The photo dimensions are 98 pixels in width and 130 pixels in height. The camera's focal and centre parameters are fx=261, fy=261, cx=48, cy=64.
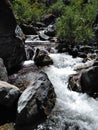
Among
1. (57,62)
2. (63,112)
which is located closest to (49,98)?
(63,112)

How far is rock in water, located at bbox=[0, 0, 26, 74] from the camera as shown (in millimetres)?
20656

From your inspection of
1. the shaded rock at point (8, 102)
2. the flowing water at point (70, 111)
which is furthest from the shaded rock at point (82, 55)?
the shaded rock at point (8, 102)

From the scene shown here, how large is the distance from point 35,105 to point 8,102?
5.33ft

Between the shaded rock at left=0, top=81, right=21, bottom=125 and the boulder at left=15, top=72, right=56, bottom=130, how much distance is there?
1.70ft

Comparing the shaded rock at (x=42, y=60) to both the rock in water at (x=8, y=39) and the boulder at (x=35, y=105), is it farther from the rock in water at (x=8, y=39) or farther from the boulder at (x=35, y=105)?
the boulder at (x=35, y=105)

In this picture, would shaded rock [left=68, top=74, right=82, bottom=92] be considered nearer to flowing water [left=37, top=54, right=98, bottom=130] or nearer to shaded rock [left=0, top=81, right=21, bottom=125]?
flowing water [left=37, top=54, right=98, bottom=130]

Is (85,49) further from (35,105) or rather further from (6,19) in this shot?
(35,105)

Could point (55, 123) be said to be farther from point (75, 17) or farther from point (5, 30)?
point (75, 17)

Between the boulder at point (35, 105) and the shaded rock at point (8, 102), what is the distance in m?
0.52

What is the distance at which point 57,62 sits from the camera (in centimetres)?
2441

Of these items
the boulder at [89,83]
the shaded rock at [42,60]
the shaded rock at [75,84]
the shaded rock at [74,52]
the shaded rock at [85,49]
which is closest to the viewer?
the boulder at [89,83]

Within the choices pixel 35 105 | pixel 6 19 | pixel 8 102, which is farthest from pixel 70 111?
pixel 6 19

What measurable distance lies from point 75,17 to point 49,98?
17889mm

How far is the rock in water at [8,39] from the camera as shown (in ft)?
67.8
